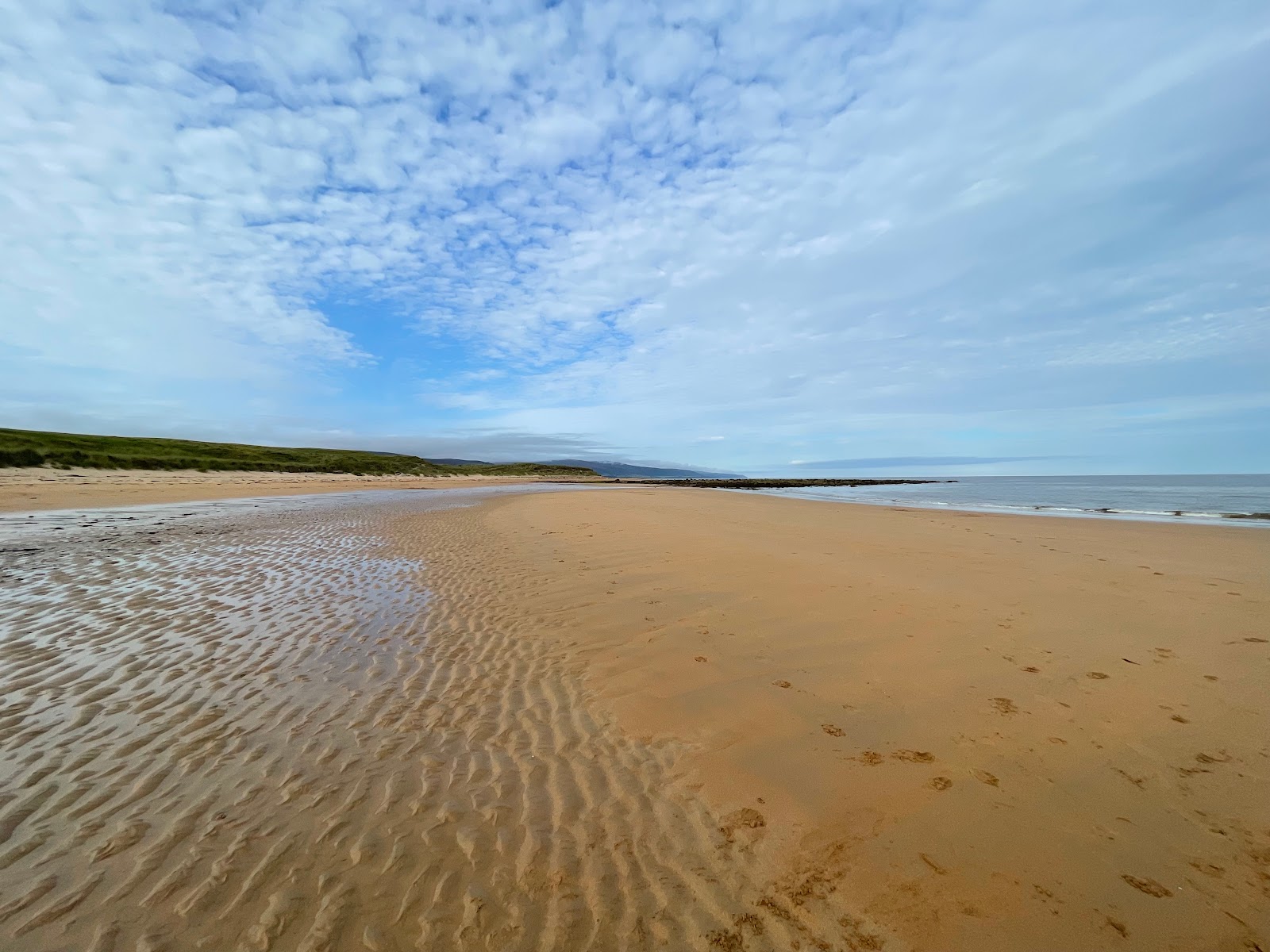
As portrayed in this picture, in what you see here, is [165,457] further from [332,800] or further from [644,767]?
[644,767]

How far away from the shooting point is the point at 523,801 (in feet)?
11.9

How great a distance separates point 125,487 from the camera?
106ft

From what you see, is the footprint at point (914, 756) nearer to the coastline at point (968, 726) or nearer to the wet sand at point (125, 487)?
the coastline at point (968, 726)

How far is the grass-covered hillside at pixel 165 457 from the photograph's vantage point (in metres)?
43.1

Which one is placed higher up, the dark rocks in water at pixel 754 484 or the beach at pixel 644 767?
the dark rocks in water at pixel 754 484

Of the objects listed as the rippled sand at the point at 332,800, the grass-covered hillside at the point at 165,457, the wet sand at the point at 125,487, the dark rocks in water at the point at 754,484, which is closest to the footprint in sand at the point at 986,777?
the rippled sand at the point at 332,800

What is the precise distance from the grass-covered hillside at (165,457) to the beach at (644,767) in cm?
5102

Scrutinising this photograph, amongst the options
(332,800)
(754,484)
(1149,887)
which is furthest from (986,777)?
(754,484)

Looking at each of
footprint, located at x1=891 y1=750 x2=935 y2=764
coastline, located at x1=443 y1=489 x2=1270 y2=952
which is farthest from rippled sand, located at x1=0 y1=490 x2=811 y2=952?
footprint, located at x1=891 y1=750 x2=935 y2=764

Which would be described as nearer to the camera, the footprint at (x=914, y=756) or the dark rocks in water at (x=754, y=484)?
the footprint at (x=914, y=756)

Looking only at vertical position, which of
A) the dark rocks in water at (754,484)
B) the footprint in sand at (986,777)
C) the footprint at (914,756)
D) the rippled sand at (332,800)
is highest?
the dark rocks in water at (754,484)

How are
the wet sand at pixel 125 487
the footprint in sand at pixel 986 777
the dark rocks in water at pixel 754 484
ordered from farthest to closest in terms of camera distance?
the dark rocks in water at pixel 754 484 → the wet sand at pixel 125 487 → the footprint in sand at pixel 986 777

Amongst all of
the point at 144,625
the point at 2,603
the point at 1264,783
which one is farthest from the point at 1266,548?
the point at 2,603

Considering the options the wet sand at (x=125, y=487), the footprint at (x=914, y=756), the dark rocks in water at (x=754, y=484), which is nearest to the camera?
the footprint at (x=914, y=756)
